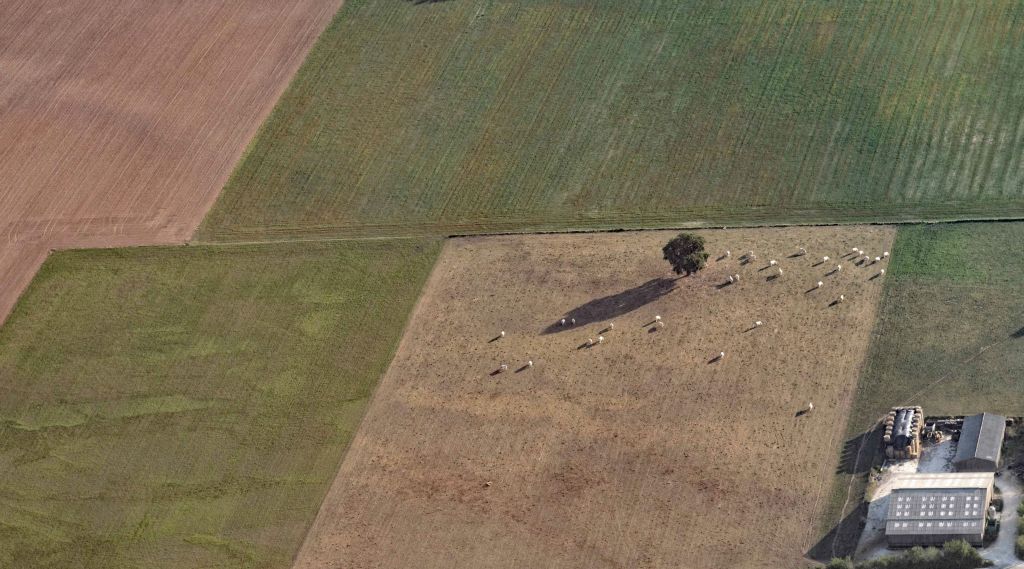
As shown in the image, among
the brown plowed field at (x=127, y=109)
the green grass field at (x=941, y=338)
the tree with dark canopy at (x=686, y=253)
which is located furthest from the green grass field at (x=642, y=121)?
the tree with dark canopy at (x=686, y=253)

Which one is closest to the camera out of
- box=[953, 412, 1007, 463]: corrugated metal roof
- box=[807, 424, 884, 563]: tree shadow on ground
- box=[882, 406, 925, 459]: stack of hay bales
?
box=[807, 424, 884, 563]: tree shadow on ground

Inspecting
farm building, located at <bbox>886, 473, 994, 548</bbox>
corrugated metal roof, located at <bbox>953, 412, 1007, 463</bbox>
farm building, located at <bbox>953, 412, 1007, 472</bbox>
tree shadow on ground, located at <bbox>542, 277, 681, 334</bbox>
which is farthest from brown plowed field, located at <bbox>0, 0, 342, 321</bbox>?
farm building, located at <bbox>953, 412, 1007, 472</bbox>

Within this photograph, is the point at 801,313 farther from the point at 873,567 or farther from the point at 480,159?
→ the point at 480,159

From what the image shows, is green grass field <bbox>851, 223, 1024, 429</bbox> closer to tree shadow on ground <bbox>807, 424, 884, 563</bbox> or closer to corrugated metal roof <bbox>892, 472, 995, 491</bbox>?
tree shadow on ground <bbox>807, 424, 884, 563</bbox>

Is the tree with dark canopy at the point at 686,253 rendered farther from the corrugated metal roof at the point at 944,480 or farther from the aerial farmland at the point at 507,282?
the corrugated metal roof at the point at 944,480

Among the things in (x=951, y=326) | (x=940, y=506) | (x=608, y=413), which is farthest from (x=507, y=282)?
(x=940, y=506)

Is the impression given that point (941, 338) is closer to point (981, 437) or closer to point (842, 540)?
point (981, 437)
